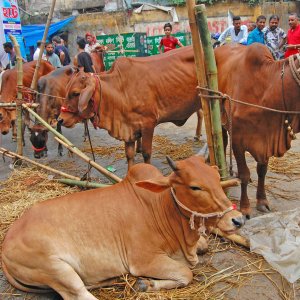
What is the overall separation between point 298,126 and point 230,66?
106cm

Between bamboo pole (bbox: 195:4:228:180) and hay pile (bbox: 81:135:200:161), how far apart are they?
2392mm

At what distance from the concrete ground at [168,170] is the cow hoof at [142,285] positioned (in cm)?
59

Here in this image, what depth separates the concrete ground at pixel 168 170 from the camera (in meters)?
2.83

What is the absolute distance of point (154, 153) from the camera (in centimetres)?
645

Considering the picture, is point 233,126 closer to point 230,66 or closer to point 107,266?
point 230,66

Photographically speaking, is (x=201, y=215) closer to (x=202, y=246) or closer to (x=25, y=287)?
(x=202, y=246)

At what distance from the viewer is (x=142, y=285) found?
275 centimetres

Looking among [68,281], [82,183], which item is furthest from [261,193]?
[68,281]

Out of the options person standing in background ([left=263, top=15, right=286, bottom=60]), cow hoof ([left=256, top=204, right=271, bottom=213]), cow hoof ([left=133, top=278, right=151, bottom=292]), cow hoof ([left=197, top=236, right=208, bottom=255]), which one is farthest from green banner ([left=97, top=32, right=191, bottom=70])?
cow hoof ([left=133, top=278, right=151, bottom=292])

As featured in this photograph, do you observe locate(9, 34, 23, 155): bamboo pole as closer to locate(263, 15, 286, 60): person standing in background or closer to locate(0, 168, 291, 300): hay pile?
locate(0, 168, 291, 300): hay pile

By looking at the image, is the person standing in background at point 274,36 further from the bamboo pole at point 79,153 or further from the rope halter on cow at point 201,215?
the rope halter on cow at point 201,215

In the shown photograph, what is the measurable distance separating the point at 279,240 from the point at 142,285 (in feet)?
3.90

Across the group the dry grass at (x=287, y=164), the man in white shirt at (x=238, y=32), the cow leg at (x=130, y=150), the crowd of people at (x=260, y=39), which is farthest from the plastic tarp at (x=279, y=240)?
the man in white shirt at (x=238, y=32)

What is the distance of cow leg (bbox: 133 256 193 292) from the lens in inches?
109
